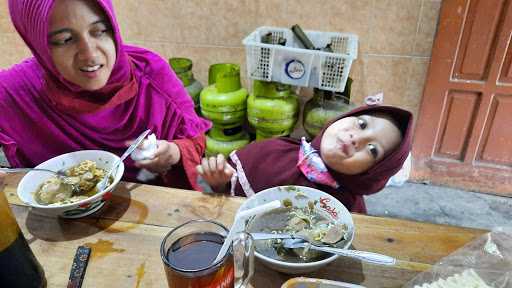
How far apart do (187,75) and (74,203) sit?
177 centimetres

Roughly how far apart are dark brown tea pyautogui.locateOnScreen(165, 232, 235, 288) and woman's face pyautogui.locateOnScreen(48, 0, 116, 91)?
64cm

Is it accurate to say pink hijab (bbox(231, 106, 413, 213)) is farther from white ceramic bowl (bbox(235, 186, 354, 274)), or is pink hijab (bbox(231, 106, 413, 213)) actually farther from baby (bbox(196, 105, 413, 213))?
white ceramic bowl (bbox(235, 186, 354, 274))

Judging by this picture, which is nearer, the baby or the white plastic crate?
the baby

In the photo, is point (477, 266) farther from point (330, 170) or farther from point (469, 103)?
point (469, 103)

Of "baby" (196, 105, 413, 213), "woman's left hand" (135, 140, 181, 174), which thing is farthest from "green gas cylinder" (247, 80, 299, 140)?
"woman's left hand" (135, 140, 181, 174)

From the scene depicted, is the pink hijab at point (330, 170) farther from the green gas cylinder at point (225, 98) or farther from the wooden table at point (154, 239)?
the green gas cylinder at point (225, 98)

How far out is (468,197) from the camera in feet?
8.02

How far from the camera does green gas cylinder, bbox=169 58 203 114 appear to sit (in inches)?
95.7

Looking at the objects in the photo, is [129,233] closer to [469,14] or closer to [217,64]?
[217,64]

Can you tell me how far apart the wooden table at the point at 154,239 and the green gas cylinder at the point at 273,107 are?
1323 mm

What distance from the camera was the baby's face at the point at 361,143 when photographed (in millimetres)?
1090

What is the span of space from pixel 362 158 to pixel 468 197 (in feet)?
5.87

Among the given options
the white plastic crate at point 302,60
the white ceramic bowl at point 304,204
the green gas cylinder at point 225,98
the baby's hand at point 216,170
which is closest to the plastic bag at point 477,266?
the white ceramic bowl at point 304,204

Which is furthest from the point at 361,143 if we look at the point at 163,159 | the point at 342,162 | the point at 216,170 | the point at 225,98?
the point at 225,98
